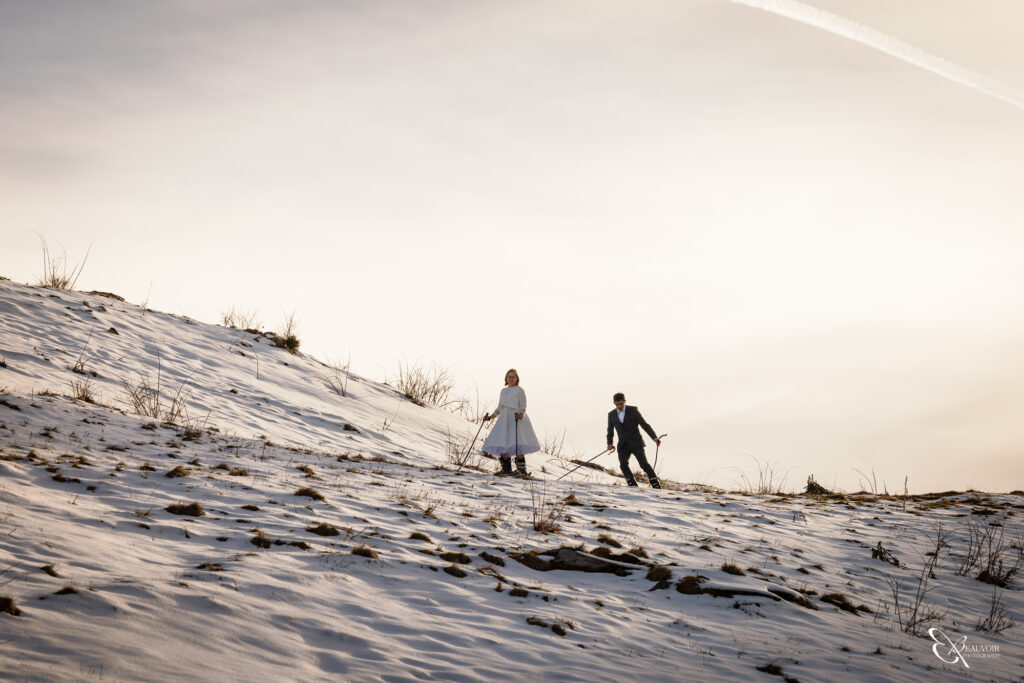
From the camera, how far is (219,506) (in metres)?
6.57

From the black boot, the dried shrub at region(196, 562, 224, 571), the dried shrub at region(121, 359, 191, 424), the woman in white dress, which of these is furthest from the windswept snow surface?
the woman in white dress

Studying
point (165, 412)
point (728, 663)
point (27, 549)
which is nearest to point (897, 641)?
point (728, 663)

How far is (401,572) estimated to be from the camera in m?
5.70

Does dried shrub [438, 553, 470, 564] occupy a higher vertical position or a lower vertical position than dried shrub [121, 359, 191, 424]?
lower

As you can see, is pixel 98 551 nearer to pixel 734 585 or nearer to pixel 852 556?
pixel 734 585

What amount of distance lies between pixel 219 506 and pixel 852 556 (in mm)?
7257

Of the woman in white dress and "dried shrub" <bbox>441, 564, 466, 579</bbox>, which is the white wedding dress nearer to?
the woman in white dress

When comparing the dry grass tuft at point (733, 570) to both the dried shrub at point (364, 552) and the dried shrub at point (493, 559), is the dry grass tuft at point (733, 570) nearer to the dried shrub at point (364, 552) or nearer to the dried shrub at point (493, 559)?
the dried shrub at point (493, 559)

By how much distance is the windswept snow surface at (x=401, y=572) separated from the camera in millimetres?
4109

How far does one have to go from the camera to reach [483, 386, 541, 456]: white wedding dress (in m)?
12.3

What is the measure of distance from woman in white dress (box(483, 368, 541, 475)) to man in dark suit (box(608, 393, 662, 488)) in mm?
1773

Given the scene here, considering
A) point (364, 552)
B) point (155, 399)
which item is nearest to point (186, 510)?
point (364, 552)

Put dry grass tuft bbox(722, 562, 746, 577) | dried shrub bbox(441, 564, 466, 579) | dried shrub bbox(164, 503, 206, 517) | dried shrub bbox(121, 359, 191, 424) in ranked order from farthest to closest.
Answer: dried shrub bbox(121, 359, 191, 424) → dry grass tuft bbox(722, 562, 746, 577) → dried shrub bbox(164, 503, 206, 517) → dried shrub bbox(441, 564, 466, 579)

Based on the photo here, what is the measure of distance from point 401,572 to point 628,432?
26.4 ft
